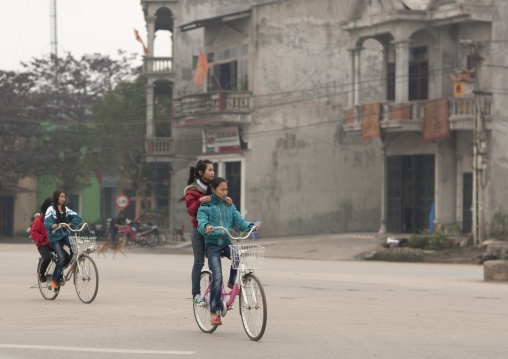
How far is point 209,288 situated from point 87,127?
49.1 metres

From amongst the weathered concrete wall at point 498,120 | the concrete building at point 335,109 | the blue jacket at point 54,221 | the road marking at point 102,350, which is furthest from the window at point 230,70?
the road marking at point 102,350

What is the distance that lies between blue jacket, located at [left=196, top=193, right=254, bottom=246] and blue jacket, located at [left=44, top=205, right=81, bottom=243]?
4.74 m

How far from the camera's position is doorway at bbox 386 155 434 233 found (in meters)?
36.3

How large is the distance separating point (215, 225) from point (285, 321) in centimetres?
216

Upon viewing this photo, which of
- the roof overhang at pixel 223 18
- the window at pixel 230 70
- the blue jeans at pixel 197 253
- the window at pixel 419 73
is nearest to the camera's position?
the blue jeans at pixel 197 253

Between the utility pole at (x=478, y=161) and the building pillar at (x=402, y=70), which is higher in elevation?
the building pillar at (x=402, y=70)

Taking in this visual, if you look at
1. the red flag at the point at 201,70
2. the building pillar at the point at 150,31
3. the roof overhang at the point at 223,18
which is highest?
the building pillar at the point at 150,31

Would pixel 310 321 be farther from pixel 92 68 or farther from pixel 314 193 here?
pixel 92 68

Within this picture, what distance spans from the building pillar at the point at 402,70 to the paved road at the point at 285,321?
1522 centimetres

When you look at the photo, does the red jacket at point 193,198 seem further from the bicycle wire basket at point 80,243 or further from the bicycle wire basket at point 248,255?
the bicycle wire basket at point 80,243

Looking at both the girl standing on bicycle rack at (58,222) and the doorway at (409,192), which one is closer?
the girl standing on bicycle rack at (58,222)

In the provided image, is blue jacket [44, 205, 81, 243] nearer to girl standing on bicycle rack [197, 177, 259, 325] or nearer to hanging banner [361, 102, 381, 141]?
girl standing on bicycle rack [197, 177, 259, 325]

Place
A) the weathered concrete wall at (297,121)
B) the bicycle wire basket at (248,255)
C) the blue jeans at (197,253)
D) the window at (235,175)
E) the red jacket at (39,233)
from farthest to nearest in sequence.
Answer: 1. the window at (235,175)
2. the weathered concrete wall at (297,121)
3. the red jacket at (39,233)
4. the blue jeans at (197,253)
5. the bicycle wire basket at (248,255)

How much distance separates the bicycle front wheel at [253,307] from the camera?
31.2 ft
